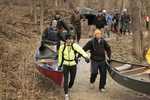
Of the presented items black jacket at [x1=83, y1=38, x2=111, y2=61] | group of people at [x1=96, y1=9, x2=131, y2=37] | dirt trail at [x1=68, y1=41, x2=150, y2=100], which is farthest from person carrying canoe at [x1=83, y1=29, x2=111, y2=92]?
group of people at [x1=96, y1=9, x2=131, y2=37]

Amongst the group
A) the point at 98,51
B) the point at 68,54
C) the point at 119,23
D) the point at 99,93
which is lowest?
the point at 119,23

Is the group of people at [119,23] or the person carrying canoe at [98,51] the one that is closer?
the person carrying canoe at [98,51]

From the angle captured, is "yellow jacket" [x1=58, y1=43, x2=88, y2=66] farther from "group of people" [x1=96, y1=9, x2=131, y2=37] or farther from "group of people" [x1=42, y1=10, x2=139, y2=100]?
"group of people" [x1=96, y1=9, x2=131, y2=37]

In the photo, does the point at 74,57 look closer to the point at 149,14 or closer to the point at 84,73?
the point at 84,73

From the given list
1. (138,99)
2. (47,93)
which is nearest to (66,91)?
(47,93)

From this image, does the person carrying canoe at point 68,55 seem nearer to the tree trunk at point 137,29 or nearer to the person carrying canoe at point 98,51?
the person carrying canoe at point 98,51

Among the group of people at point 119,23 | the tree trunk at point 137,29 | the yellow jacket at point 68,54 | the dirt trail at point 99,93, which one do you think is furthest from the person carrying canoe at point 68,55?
the group of people at point 119,23

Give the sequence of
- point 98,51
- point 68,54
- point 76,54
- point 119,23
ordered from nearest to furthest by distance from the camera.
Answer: point 68,54 → point 76,54 → point 98,51 → point 119,23

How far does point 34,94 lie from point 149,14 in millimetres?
19142

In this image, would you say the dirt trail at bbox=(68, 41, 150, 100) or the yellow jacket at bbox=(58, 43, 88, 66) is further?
the dirt trail at bbox=(68, 41, 150, 100)

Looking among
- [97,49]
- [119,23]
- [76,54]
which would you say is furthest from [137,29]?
[76,54]

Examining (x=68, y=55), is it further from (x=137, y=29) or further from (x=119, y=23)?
(x=119, y=23)

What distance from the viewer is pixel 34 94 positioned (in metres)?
14.0

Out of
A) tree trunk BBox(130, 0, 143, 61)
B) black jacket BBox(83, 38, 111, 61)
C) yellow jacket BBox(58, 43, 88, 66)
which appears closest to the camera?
yellow jacket BBox(58, 43, 88, 66)
